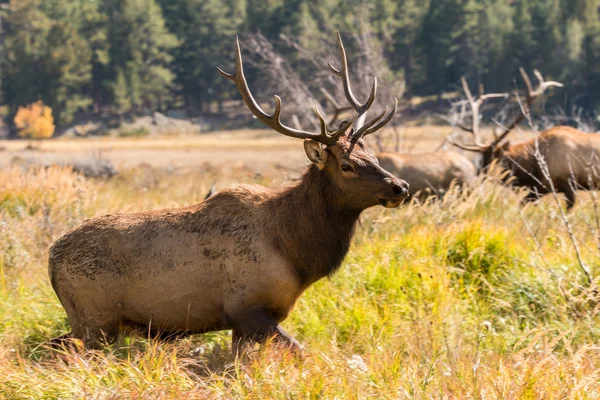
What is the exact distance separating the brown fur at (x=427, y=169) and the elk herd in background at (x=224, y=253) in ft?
19.3

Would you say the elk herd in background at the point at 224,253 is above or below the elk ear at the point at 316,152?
below

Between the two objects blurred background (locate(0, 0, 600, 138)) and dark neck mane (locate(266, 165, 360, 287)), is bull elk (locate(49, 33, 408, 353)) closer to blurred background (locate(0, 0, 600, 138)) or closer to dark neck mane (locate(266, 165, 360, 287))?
dark neck mane (locate(266, 165, 360, 287))

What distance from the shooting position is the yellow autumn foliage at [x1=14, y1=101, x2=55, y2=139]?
5919 cm

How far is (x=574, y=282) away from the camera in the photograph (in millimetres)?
6508

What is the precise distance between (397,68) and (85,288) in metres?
61.3

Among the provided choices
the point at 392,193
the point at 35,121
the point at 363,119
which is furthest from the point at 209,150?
the point at 392,193

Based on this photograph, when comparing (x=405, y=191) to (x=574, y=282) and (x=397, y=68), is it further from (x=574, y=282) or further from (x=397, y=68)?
(x=397, y=68)

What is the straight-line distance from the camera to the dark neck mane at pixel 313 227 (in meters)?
5.43

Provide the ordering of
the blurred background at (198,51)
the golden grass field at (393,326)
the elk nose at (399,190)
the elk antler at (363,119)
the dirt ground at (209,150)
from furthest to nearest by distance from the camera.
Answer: the blurred background at (198,51), the dirt ground at (209,150), the elk antler at (363,119), the elk nose at (399,190), the golden grass field at (393,326)

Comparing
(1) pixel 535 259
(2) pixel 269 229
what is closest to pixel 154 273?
(2) pixel 269 229

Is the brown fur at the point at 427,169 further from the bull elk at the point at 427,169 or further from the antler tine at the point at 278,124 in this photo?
the antler tine at the point at 278,124

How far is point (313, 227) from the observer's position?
18.0ft

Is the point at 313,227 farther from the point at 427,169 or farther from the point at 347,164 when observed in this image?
the point at 427,169

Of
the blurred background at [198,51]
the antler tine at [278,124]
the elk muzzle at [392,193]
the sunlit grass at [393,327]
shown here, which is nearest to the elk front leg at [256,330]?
the sunlit grass at [393,327]
